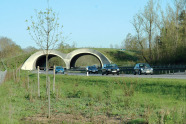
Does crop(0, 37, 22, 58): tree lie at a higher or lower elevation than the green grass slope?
higher

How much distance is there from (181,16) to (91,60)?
6471 cm

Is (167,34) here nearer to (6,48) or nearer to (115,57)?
(115,57)

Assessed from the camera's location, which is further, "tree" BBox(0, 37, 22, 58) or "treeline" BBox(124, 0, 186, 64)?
"tree" BBox(0, 37, 22, 58)

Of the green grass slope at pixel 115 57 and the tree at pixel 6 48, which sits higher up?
the tree at pixel 6 48

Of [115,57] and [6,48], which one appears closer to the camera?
[115,57]

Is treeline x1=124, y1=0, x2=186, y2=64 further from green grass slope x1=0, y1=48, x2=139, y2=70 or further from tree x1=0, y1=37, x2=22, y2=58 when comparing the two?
tree x1=0, y1=37, x2=22, y2=58

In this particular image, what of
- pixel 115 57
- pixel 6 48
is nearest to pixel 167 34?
pixel 115 57

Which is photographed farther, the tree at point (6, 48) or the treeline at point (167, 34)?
the tree at point (6, 48)

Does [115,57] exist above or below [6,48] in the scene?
below

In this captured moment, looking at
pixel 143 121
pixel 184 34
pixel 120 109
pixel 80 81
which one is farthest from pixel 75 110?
pixel 184 34

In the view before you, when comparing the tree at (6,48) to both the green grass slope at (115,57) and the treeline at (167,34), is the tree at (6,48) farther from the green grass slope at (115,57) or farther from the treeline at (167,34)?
the treeline at (167,34)

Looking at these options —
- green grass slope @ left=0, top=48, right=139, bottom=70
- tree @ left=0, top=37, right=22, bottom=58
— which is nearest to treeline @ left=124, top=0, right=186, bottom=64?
green grass slope @ left=0, top=48, right=139, bottom=70

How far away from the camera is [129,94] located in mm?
16375

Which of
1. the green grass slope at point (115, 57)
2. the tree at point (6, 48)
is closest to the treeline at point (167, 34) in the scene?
the green grass slope at point (115, 57)
